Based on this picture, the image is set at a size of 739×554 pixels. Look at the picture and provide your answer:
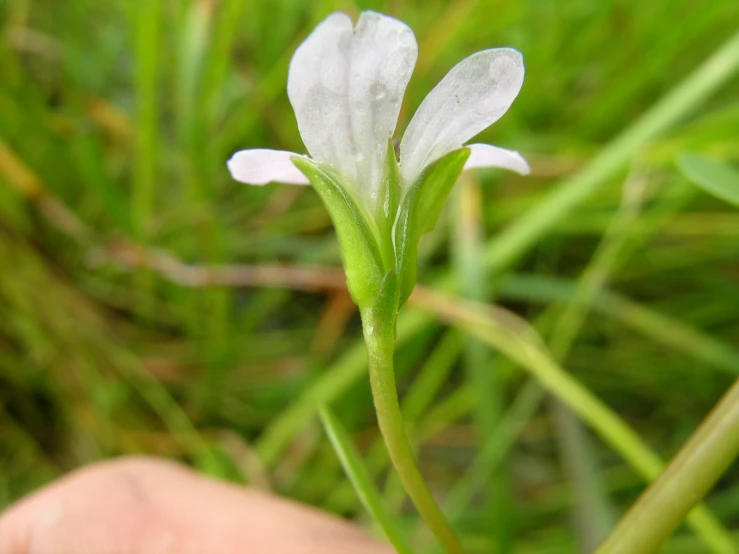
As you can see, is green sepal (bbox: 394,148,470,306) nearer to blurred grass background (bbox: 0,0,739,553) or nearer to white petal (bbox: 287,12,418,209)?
white petal (bbox: 287,12,418,209)

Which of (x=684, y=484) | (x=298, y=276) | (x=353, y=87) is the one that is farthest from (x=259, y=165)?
(x=298, y=276)

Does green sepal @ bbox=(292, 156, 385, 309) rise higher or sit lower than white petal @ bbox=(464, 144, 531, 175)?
lower

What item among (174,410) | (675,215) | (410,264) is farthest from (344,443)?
(675,215)

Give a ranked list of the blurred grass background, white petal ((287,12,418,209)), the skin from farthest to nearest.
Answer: the blurred grass background → the skin → white petal ((287,12,418,209))

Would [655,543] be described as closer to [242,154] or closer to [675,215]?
[242,154]

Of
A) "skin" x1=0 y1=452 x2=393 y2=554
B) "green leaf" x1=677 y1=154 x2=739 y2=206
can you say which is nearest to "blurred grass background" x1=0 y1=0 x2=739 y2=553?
"skin" x1=0 y1=452 x2=393 y2=554

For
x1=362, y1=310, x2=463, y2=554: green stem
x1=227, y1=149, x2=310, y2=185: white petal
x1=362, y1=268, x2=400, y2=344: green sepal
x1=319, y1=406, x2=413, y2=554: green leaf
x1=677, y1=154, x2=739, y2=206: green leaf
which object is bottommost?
x1=319, y1=406, x2=413, y2=554: green leaf

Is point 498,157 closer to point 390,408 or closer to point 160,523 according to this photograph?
point 390,408
